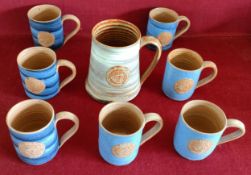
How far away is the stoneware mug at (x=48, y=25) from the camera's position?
26.9 inches

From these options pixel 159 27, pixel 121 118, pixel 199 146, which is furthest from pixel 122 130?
pixel 159 27

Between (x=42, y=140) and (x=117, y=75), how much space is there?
177 millimetres

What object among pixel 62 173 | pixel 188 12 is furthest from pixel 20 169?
pixel 188 12

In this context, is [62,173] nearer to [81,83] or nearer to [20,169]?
[20,169]

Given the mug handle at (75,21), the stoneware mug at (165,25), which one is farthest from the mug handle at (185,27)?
the mug handle at (75,21)

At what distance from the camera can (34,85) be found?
60 centimetres

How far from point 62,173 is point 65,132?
3.1 inches

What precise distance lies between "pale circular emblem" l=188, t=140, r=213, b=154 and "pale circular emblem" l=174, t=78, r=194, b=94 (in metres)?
0.13

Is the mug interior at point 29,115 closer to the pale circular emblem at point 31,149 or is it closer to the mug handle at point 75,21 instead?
the pale circular emblem at point 31,149

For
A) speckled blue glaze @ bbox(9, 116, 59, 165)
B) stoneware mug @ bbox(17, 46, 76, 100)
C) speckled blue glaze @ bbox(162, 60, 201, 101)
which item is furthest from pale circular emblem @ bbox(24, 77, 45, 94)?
speckled blue glaze @ bbox(162, 60, 201, 101)

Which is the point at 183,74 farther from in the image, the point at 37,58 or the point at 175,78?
the point at 37,58

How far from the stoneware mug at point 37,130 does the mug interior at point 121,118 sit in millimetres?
53

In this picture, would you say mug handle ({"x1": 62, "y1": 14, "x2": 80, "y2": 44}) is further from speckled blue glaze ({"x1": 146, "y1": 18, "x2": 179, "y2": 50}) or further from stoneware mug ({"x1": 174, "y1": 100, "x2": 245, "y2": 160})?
stoneware mug ({"x1": 174, "y1": 100, "x2": 245, "y2": 160})

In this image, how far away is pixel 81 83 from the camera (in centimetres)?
67
